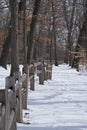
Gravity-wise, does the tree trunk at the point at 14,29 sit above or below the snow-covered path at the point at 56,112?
above

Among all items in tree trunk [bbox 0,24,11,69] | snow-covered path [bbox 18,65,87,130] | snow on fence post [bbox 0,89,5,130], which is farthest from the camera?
tree trunk [bbox 0,24,11,69]

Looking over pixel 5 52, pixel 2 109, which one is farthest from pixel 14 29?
pixel 5 52

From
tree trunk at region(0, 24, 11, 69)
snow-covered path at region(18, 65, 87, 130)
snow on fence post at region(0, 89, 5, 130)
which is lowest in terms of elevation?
tree trunk at region(0, 24, 11, 69)

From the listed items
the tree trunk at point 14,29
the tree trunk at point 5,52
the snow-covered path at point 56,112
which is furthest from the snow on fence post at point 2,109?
the tree trunk at point 5,52

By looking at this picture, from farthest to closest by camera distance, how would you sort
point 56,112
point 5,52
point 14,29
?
point 5,52 → point 14,29 → point 56,112

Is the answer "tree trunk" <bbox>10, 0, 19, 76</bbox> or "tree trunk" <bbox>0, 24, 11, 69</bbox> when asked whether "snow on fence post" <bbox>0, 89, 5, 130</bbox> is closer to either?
"tree trunk" <bbox>10, 0, 19, 76</bbox>

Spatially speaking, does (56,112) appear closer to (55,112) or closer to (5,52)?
(55,112)

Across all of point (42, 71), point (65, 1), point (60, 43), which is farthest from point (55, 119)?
point (60, 43)

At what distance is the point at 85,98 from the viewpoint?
47.9ft

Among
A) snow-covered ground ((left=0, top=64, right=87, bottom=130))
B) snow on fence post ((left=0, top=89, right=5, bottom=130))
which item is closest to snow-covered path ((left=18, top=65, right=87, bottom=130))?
snow-covered ground ((left=0, top=64, right=87, bottom=130))

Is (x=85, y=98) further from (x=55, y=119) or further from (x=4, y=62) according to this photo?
(x=4, y=62)

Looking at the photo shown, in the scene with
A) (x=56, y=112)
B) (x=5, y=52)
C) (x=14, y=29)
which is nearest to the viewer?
(x=56, y=112)

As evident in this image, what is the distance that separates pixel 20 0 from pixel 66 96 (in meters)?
10.3

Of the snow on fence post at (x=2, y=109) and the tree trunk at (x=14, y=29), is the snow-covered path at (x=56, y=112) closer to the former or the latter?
the tree trunk at (x=14, y=29)
